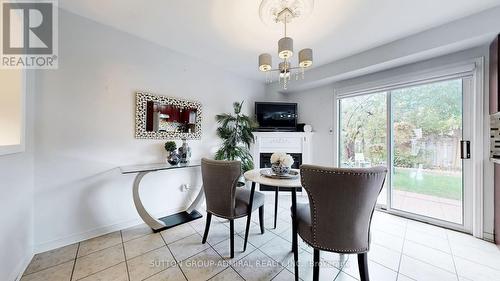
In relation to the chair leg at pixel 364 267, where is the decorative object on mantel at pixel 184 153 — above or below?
above

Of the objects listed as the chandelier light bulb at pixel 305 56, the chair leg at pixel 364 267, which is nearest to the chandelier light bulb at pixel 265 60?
the chandelier light bulb at pixel 305 56

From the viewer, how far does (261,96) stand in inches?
168

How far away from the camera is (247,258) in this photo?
5.86ft

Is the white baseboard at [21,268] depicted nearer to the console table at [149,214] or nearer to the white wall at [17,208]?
the white wall at [17,208]

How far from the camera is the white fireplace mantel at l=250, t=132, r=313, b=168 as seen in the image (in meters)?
3.87

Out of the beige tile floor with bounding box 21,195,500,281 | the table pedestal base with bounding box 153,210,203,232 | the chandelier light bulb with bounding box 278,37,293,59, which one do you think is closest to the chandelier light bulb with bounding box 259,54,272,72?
the chandelier light bulb with bounding box 278,37,293,59

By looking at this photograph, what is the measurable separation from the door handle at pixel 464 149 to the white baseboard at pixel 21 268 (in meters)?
4.59

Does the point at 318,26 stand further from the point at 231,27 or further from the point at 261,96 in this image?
the point at 261,96

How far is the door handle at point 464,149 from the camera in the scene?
89.4 inches

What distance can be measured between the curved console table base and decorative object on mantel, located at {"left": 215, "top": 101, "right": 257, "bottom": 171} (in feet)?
2.76

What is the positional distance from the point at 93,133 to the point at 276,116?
302cm

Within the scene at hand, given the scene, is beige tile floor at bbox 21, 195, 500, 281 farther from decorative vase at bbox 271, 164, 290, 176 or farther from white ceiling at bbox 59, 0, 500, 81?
white ceiling at bbox 59, 0, 500, 81

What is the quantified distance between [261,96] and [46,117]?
3.43 metres

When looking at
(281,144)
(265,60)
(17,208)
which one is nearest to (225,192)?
(265,60)
